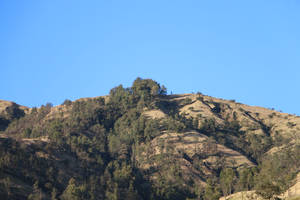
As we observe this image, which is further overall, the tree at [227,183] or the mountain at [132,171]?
the tree at [227,183]

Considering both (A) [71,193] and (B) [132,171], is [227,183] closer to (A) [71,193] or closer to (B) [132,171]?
(B) [132,171]

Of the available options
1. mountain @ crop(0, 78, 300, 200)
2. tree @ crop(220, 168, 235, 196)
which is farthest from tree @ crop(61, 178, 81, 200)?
tree @ crop(220, 168, 235, 196)

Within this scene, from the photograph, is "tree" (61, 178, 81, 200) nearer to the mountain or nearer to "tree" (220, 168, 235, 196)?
the mountain

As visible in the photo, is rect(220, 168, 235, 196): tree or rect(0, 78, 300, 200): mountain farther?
rect(220, 168, 235, 196): tree

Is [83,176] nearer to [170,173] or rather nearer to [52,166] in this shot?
[52,166]

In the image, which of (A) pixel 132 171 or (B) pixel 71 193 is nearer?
(B) pixel 71 193

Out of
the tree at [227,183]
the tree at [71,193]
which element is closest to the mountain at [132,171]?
the tree at [71,193]

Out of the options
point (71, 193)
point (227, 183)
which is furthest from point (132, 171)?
point (71, 193)

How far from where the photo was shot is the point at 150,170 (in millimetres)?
181375

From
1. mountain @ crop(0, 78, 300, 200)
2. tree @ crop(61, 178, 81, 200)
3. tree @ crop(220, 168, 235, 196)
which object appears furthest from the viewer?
tree @ crop(220, 168, 235, 196)

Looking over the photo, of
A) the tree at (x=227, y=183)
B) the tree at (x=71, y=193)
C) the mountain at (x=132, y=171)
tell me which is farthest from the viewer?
the tree at (x=227, y=183)

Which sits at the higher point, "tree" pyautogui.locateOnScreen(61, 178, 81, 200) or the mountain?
the mountain

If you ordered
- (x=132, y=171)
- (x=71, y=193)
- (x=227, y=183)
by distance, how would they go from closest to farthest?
(x=71, y=193) → (x=227, y=183) → (x=132, y=171)

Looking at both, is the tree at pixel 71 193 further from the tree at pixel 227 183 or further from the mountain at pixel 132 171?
the tree at pixel 227 183
